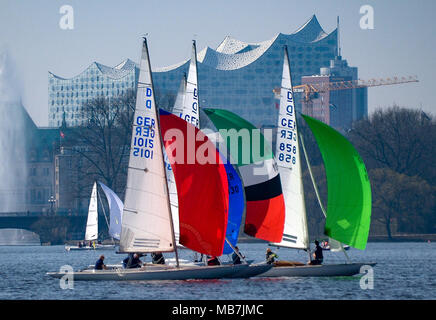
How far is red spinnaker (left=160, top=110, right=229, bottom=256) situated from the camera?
44.2 m

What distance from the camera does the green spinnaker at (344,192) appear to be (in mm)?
47031

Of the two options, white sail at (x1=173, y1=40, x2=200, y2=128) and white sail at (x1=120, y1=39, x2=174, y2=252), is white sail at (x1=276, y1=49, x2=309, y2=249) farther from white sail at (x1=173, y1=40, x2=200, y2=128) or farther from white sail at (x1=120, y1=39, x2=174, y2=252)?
white sail at (x1=120, y1=39, x2=174, y2=252)

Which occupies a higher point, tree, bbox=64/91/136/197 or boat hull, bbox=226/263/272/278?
tree, bbox=64/91/136/197

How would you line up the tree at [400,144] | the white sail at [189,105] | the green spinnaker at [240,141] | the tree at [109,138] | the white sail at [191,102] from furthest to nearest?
1. the tree at [109,138]
2. the tree at [400,144]
3. the white sail at [191,102]
4. the white sail at [189,105]
5. the green spinnaker at [240,141]

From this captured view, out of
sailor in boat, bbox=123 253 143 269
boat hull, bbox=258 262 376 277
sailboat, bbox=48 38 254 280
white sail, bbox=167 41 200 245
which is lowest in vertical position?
boat hull, bbox=258 262 376 277

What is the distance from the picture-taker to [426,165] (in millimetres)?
118500

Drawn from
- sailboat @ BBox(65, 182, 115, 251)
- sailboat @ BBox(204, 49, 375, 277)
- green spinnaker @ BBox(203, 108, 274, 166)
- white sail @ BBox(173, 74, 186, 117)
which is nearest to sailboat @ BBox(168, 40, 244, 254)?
white sail @ BBox(173, 74, 186, 117)

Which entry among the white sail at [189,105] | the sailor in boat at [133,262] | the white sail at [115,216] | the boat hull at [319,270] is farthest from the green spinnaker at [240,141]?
the white sail at [115,216]

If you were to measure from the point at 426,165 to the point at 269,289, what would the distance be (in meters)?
77.6

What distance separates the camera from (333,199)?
4706 cm

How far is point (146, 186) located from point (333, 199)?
788 cm

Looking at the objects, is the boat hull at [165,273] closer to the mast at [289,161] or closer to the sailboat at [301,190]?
the sailboat at [301,190]

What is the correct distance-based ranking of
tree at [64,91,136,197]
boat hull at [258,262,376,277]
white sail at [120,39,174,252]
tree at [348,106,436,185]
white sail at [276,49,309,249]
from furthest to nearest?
tree at [64,91,136,197]
tree at [348,106,436,185]
white sail at [276,49,309,249]
boat hull at [258,262,376,277]
white sail at [120,39,174,252]

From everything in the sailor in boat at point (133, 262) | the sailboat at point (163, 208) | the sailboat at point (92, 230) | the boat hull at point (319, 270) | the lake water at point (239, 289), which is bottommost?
the sailboat at point (92, 230)
